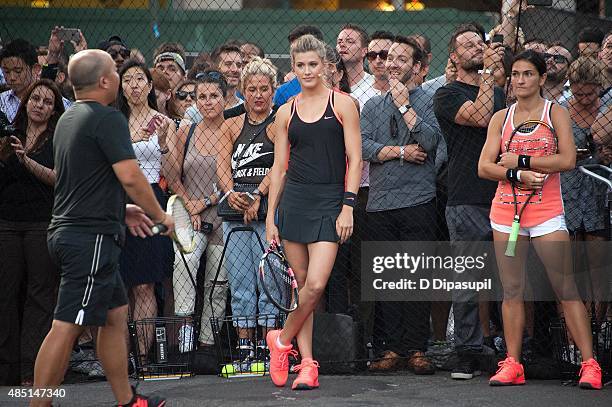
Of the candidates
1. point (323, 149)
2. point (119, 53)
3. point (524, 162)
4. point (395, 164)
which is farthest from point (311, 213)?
point (119, 53)

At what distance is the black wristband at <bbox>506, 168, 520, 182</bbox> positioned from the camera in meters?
6.93

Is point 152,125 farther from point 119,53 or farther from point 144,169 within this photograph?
point 119,53

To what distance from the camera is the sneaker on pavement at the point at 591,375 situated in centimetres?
686

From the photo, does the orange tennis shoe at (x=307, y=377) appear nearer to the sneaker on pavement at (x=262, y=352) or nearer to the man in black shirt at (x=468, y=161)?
the sneaker on pavement at (x=262, y=352)

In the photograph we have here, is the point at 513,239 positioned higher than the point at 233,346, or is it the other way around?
the point at 513,239

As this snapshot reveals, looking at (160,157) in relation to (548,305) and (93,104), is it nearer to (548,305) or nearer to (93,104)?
(93,104)

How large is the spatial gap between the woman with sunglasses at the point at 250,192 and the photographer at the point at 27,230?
1.25 meters

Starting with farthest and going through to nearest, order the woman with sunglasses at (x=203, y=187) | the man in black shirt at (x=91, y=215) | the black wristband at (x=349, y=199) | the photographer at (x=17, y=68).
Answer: the photographer at (x=17, y=68) → the woman with sunglasses at (x=203, y=187) → the black wristband at (x=349, y=199) → the man in black shirt at (x=91, y=215)

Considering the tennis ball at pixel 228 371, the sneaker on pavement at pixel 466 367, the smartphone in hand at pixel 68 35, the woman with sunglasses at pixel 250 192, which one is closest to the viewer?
the sneaker on pavement at pixel 466 367

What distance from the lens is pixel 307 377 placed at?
22.9 ft

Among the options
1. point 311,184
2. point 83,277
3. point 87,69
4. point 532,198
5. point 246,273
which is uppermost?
point 87,69

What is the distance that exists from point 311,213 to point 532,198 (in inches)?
54.5

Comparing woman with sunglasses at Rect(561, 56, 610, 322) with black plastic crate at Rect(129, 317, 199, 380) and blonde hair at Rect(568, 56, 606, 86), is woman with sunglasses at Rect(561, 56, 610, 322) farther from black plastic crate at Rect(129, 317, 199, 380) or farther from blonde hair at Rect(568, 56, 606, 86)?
black plastic crate at Rect(129, 317, 199, 380)

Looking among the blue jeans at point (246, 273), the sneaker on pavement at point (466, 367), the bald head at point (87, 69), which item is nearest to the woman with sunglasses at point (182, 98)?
the blue jeans at point (246, 273)
